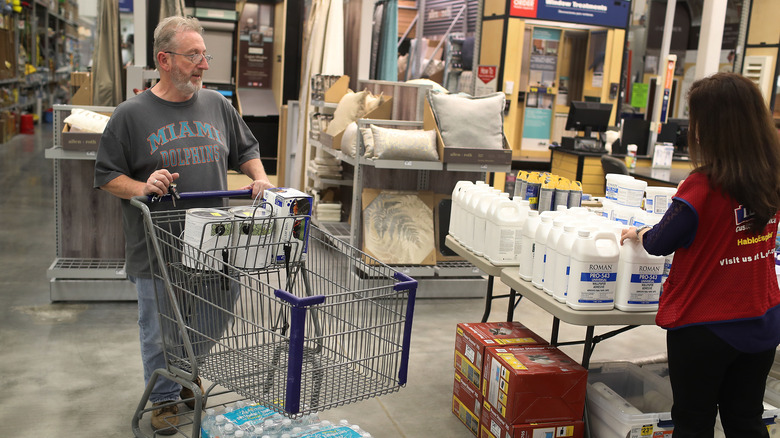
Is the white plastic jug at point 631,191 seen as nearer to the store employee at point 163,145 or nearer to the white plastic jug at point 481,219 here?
the white plastic jug at point 481,219

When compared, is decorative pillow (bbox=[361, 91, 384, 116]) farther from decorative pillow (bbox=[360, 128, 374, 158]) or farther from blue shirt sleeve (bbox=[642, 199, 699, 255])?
blue shirt sleeve (bbox=[642, 199, 699, 255])

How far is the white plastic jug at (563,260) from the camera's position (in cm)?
270

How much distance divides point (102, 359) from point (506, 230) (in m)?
2.46

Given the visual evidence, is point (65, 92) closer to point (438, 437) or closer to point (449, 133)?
point (449, 133)

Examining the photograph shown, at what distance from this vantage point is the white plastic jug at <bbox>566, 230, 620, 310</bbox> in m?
2.62

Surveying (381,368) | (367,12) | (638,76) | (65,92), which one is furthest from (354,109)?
(65,92)

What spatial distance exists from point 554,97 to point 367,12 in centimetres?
504

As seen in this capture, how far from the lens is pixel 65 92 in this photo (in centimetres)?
2189

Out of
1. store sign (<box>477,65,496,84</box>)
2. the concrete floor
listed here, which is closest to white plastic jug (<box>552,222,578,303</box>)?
the concrete floor

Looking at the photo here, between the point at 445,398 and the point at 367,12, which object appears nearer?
the point at 445,398

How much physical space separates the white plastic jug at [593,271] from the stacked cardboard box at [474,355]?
70 centimetres

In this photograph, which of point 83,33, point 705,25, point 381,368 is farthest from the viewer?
point 83,33

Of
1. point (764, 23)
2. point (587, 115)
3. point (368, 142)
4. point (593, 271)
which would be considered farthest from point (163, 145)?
point (764, 23)

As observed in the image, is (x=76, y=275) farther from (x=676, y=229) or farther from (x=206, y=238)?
(x=676, y=229)
